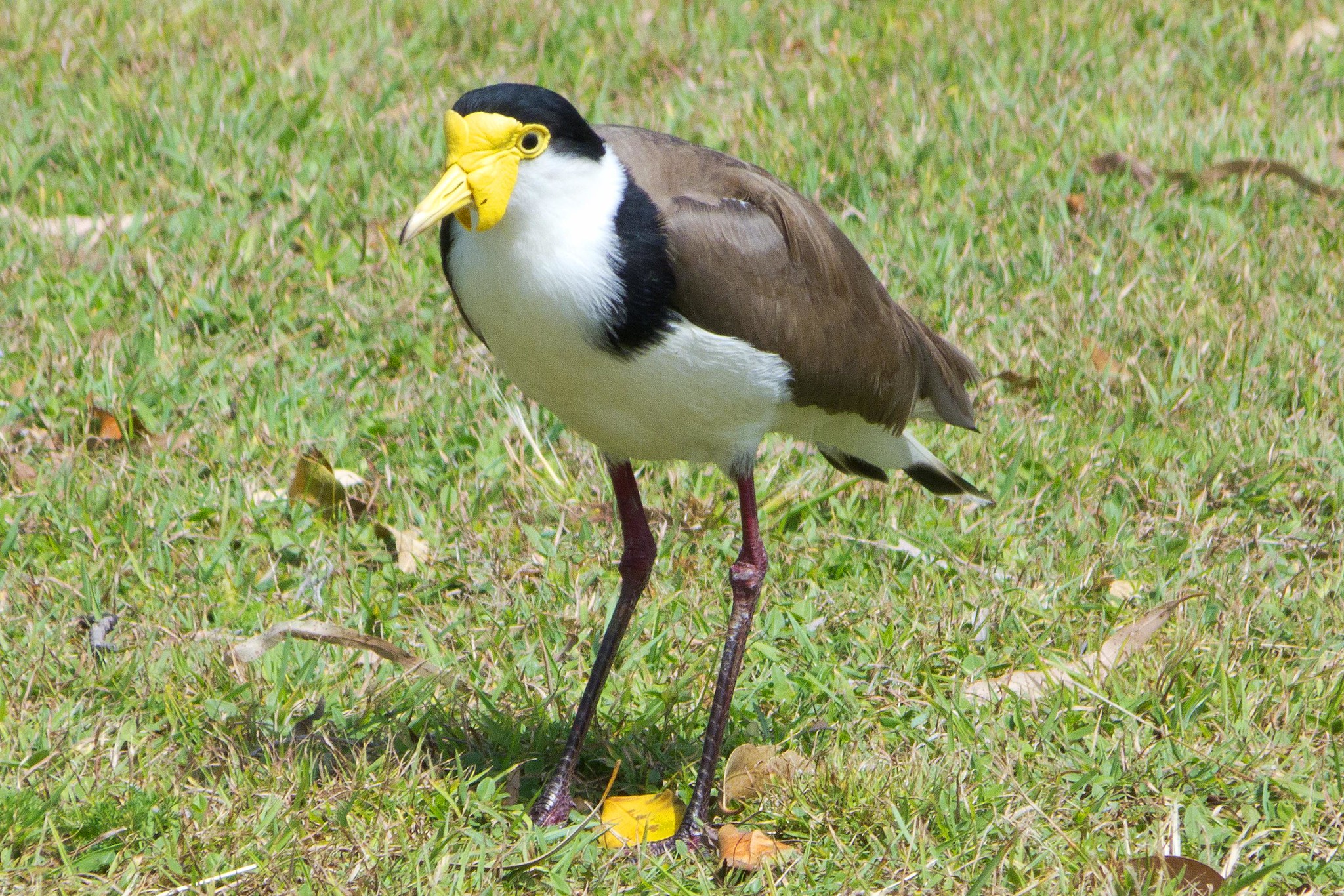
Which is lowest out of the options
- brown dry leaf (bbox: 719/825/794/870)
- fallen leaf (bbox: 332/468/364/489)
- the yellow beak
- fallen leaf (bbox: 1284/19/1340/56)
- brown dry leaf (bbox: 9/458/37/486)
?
brown dry leaf (bbox: 719/825/794/870)

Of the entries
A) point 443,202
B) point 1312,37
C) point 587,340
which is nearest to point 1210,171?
point 1312,37

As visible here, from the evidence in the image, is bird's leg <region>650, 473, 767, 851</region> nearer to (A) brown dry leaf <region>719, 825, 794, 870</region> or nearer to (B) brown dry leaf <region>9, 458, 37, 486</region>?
(A) brown dry leaf <region>719, 825, 794, 870</region>

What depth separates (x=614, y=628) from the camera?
148 inches

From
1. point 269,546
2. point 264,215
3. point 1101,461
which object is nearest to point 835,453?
point 1101,461

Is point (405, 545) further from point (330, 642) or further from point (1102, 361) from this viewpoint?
point (1102, 361)

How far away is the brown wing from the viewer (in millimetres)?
3287

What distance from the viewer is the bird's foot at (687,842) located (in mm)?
3479

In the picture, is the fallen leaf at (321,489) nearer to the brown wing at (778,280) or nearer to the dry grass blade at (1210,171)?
the brown wing at (778,280)

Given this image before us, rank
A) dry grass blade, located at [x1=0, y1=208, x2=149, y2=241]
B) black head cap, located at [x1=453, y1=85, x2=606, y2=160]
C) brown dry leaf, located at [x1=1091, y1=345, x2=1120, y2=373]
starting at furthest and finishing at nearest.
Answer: dry grass blade, located at [x1=0, y1=208, x2=149, y2=241]
brown dry leaf, located at [x1=1091, y1=345, x2=1120, y2=373]
black head cap, located at [x1=453, y1=85, x2=606, y2=160]

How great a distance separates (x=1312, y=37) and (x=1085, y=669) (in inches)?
175

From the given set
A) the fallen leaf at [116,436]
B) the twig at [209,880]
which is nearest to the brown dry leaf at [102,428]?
the fallen leaf at [116,436]

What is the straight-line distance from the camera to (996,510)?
4.57m

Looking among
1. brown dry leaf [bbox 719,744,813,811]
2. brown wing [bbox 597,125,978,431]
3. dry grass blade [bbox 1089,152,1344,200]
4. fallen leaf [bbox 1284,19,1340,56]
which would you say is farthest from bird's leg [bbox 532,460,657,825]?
fallen leaf [bbox 1284,19,1340,56]

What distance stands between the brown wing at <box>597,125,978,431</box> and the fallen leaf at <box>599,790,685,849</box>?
0.99 m
